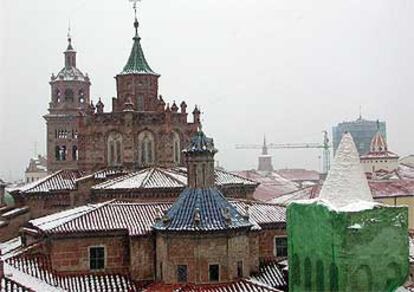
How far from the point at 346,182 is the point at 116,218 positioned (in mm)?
13821

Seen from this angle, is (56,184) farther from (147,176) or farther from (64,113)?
(64,113)

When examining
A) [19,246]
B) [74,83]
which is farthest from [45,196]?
[74,83]

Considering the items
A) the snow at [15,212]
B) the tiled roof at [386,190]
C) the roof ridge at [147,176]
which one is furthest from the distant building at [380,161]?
the snow at [15,212]

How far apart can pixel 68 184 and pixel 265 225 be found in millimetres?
9467

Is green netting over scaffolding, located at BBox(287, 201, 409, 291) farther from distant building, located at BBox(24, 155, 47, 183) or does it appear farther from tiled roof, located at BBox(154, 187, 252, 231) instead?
distant building, located at BBox(24, 155, 47, 183)

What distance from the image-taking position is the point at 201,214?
23.3 m

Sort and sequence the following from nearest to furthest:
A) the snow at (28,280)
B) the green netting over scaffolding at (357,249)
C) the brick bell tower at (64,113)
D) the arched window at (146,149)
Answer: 1. the green netting over scaffolding at (357,249)
2. the snow at (28,280)
3. the arched window at (146,149)
4. the brick bell tower at (64,113)

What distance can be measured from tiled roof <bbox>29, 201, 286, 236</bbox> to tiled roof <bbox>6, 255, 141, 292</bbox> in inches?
43.8

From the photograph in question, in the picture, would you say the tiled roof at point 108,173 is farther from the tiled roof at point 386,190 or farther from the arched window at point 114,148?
the tiled roof at point 386,190

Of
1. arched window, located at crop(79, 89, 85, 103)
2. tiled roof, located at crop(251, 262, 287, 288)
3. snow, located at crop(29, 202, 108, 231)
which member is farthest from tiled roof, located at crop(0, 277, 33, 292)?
arched window, located at crop(79, 89, 85, 103)

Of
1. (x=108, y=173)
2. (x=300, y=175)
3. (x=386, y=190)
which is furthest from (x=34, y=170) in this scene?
(x=108, y=173)

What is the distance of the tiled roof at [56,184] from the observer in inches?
1201

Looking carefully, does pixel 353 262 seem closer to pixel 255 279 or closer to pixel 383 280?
pixel 383 280

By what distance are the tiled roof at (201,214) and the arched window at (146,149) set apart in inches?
287
